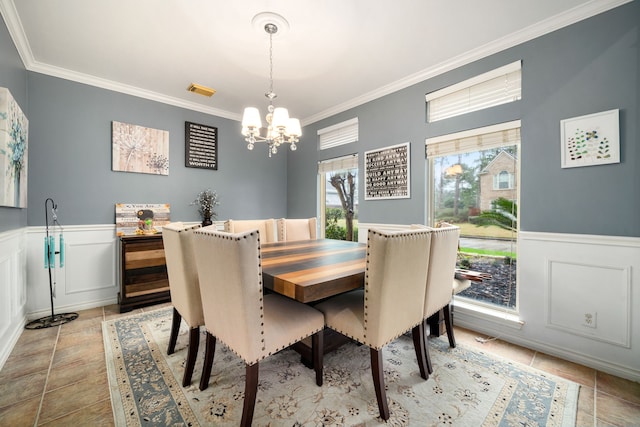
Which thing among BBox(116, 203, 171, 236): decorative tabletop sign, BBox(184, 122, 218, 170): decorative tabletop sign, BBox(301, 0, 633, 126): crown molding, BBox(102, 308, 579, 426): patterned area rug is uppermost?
BBox(301, 0, 633, 126): crown molding

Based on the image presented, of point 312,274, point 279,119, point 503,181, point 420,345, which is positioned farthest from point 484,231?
point 279,119

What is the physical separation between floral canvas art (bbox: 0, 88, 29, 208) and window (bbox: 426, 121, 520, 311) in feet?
11.7

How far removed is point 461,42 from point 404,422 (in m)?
2.89

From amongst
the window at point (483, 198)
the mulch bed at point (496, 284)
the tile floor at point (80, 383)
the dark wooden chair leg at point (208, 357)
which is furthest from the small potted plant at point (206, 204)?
the mulch bed at point (496, 284)

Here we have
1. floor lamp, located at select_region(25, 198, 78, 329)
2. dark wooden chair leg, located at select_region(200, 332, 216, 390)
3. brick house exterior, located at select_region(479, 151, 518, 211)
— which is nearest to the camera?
dark wooden chair leg, located at select_region(200, 332, 216, 390)

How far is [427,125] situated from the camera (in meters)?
2.78

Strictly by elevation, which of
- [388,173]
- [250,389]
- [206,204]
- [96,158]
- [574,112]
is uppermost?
[574,112]

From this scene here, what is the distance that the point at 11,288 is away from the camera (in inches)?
83.5

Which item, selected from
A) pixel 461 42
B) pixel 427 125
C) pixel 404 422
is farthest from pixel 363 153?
pixel 404 422

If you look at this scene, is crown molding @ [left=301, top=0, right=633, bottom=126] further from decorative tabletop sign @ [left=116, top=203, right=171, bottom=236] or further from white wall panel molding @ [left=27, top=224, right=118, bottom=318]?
white wall panel molding @ [left=27, top=224, right=118, bottom=318]

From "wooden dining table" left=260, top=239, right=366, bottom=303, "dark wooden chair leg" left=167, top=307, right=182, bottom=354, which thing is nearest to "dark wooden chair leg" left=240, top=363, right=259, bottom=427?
"wooden dining table" left=260, top=239, right=366, bottom=303

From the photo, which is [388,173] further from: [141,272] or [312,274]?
[141,272]

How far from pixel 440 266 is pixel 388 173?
5.52ft

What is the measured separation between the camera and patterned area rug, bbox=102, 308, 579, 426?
4.45ft
